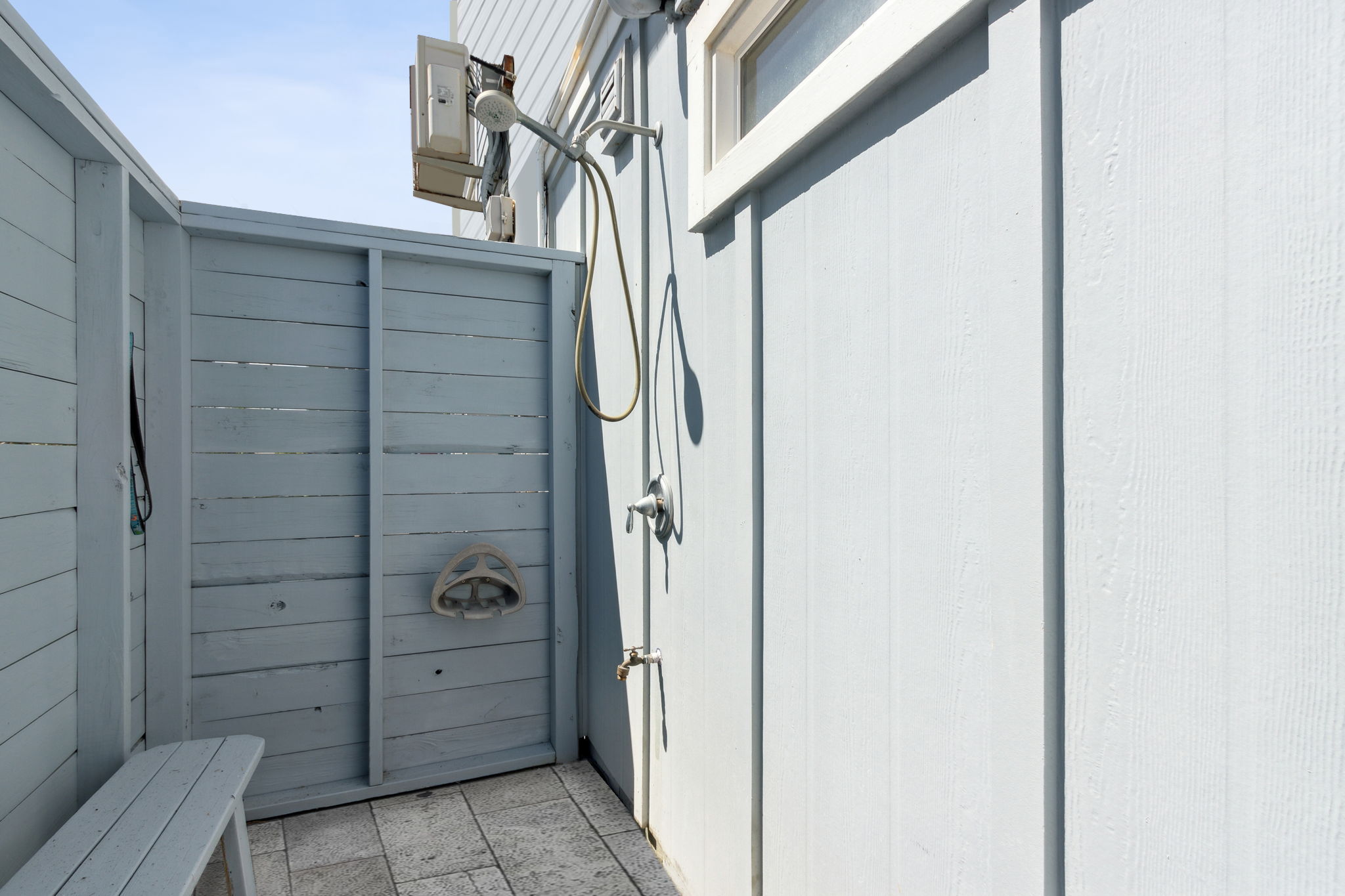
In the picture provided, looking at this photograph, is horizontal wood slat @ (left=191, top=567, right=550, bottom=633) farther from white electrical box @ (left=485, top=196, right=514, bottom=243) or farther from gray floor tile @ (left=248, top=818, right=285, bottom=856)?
white electrical box @ (left=485, top=196, right=514, bottom=243)

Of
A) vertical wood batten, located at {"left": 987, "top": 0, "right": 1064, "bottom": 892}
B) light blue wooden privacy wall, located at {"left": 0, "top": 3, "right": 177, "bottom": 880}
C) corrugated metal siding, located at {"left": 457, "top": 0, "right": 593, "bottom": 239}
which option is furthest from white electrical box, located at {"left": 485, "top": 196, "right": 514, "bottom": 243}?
vertical wood batten, located at {"left": 987, "top": 0, "right": 1064, "bottom": 892}

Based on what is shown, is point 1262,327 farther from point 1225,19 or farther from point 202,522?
point 202,522

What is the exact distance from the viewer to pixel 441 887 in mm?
1788

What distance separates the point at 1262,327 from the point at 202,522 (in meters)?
2.50

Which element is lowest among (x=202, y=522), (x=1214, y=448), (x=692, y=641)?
(x=692, y=641)

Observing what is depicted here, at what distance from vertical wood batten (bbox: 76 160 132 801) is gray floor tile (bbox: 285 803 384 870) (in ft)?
1.92

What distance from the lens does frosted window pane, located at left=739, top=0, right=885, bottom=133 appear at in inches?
41.7

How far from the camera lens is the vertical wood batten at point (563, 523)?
8.23ft

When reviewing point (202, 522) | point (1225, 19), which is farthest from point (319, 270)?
point (1225, 19)

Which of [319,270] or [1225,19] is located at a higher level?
[319,270]

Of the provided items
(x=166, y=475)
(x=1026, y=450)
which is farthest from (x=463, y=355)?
(x=1026, y=450)

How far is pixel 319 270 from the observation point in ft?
7.38

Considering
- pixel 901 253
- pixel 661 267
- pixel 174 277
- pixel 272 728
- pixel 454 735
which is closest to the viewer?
pixel 901 253

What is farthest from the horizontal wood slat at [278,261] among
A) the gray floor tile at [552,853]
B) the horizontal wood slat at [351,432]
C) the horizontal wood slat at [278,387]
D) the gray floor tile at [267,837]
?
the gray floor tile at [552,853]
